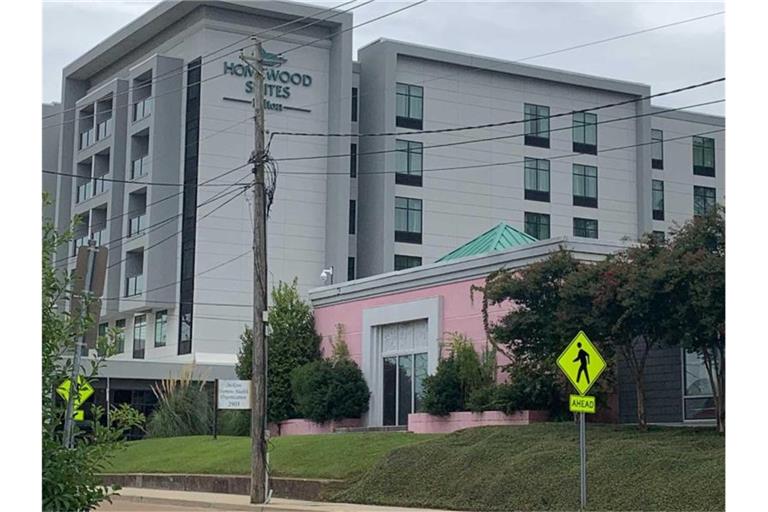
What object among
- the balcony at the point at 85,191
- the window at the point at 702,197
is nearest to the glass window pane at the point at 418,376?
the balcony at the point at 85,191

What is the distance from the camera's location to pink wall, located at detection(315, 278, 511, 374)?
34.4 meters

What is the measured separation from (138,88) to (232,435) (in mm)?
29117

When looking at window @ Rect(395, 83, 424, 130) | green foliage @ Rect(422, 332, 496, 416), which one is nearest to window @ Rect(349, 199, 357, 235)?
window @ Rect(395, 83, 424, 130)

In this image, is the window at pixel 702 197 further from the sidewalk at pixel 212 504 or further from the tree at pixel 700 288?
the tree at pixel 700 288

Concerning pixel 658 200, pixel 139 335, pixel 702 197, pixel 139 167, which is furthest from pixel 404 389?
pixel 702 197

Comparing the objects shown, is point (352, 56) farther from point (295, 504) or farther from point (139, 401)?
point (295, 504)

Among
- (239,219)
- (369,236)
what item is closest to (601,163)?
(369,236)

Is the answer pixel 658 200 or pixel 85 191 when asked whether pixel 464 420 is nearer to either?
pixel 85 191

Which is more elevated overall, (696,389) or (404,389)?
(696,389)

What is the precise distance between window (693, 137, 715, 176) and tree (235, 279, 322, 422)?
136 feet

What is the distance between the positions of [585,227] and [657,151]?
868 centimetres

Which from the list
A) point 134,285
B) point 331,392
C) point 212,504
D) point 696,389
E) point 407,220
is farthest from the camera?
point 407,220

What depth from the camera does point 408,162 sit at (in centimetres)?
6488

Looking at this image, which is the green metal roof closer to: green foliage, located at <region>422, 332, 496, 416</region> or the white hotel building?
green foliage, located at <region>422, 332, 496, 416</region>
